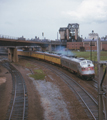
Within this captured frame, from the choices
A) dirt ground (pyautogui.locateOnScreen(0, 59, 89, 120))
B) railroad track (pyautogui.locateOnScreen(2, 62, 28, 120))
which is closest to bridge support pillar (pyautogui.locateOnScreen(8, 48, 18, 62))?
dirt ground (pyautogui.locateOnScreen(0, 59, 89, 120))

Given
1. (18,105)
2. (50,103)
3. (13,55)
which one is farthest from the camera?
(13,55)

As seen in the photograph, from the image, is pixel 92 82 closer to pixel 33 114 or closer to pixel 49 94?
pixel 49 94

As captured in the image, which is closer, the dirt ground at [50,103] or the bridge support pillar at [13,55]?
the dirt ground at [50,103]

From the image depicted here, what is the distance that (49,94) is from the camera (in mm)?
16609

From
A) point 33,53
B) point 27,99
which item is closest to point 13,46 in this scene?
point 33,53

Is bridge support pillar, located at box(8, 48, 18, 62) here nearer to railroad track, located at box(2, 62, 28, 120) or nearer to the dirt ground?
the dirt ground

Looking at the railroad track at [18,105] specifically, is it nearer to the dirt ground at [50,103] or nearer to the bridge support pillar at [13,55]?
the dirt ground at [50,103]

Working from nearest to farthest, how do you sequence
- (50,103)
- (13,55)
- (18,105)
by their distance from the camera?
(18,105) < (50,103) < (13,55)

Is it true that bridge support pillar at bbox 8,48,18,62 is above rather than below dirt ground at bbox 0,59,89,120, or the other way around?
above

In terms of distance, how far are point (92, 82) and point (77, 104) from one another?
8147 millimetres

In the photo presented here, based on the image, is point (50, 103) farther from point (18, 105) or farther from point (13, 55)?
point (13, 55)

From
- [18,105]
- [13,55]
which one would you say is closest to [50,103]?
[18,105]

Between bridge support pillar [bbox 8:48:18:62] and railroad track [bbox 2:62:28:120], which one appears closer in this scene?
railroad track [bbox 2:62:28:120]

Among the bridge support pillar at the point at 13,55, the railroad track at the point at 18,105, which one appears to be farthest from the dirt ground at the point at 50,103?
the bridge support pillar at the point at 13,55
